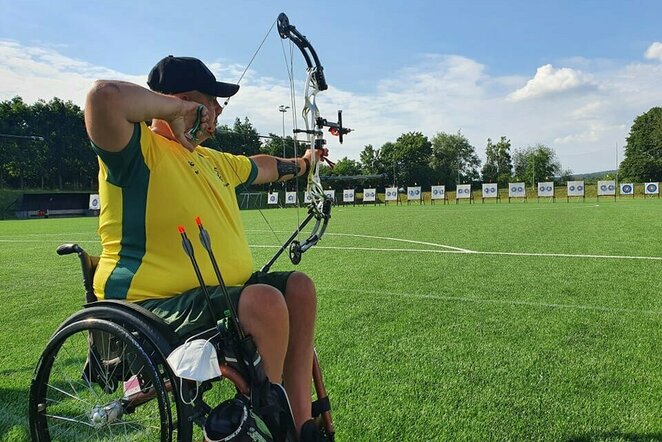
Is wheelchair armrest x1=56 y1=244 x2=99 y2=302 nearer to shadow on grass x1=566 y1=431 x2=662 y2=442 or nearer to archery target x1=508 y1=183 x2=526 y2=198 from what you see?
shadow on grass x1=566 y1=431 x2=662 y2=442

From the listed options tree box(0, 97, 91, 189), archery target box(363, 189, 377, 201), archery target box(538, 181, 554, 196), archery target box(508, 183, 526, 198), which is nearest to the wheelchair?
archery target box(538, 181, 554, 196)

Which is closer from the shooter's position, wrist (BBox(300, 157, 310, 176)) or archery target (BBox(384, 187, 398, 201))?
wrist (BBox(300, 157, 310, 176))

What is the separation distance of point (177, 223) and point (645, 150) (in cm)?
8260

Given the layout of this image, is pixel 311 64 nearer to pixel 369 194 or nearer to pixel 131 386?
pixel 131 386

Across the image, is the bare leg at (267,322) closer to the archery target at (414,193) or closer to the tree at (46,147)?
the archery target at (414,193)

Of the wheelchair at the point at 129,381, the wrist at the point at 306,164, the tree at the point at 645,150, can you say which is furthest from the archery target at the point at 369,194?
the tree at the point at 645,150

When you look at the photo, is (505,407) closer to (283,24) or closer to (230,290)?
(230,290)

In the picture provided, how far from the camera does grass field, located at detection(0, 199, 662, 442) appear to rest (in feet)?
7.51

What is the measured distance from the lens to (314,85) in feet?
8.52

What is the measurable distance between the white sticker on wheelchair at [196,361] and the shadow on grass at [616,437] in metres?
1.52

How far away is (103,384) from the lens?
1979mm

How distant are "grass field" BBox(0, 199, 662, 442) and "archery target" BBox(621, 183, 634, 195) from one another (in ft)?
126

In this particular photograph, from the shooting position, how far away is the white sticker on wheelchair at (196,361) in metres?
1.46

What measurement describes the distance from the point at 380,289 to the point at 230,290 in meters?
3.52
